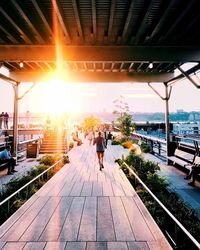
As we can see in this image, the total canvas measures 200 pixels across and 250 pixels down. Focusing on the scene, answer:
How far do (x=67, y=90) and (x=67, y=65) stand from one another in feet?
7.97

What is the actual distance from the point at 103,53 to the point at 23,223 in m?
5.09

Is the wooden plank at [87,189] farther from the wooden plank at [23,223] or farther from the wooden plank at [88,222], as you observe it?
the wooden plank at [23,223]

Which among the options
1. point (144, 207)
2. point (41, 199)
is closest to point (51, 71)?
point (41, 199)

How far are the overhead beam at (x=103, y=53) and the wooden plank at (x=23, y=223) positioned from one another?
4.25 metres

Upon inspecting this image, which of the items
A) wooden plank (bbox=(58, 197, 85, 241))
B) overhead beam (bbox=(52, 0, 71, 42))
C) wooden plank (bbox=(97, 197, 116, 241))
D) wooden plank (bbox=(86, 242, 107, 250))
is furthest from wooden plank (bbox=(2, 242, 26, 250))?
overhead beam (bbox=(52, 0, 71, 42))

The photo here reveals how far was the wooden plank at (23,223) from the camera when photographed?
3.59m

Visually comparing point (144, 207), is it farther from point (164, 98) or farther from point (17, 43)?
point (164, 98)

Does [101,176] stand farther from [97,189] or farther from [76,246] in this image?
[76,246]

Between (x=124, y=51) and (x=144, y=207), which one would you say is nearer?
(x=144, y=207)

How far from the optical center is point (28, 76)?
414 inches

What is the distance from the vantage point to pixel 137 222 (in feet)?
13.4

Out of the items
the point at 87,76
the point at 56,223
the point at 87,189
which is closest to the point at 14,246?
the point at 56,223

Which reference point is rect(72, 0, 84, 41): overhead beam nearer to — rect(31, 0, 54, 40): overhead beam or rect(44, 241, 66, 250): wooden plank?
rect(31, 0, 54, 40): overhead beam

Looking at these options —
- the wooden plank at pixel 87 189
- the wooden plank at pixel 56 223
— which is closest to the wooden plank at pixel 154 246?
the wooden plank at pixel 56 223
